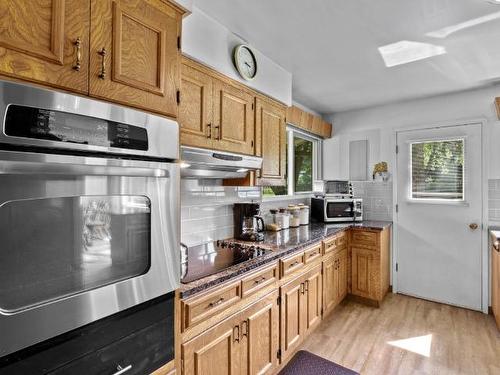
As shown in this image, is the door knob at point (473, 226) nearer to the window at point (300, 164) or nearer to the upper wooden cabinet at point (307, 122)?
the window at point (300, 164)

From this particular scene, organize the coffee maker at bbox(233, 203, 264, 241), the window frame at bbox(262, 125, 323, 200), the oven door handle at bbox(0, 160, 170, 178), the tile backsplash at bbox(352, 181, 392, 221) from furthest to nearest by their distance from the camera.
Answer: the tile backsplash at bbox(352, 181, 392, 221) → the window frame at bbox(262, 125, 323, 200) → the coffee maker at bbox(233, 203, 264, 241) → the oven door handle at bbox(0, 160, 170, 178)

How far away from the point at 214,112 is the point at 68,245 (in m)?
1.22

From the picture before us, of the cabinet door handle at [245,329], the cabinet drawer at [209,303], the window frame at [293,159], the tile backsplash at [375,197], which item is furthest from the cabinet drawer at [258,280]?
the tile backsplash at [375,197]

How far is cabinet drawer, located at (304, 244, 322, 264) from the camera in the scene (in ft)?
7.83

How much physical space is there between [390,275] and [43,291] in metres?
3.78

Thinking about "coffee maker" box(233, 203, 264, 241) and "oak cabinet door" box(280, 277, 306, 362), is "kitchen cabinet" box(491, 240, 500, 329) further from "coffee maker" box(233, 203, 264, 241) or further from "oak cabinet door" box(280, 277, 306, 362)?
"coffee maker" box(233, 203, 264, 241)

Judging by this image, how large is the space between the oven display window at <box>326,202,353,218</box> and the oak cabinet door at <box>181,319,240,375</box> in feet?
7.42

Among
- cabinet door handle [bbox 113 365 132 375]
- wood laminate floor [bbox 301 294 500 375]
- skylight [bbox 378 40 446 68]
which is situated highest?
skylight [bbox 378 40 446 68]

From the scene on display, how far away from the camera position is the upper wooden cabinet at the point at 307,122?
10.2 feet

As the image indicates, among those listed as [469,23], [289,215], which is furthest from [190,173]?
[469,23]

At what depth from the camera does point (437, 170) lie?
338cm

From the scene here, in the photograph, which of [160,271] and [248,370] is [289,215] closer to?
[248,370]

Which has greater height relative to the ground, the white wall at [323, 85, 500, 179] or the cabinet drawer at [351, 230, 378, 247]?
the white wall at [323, 85, 500, 179]

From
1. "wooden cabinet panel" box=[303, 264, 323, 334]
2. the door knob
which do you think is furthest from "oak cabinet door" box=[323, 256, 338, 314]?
the door knob
